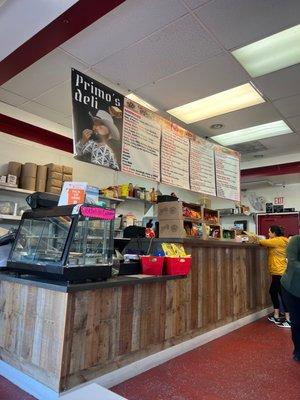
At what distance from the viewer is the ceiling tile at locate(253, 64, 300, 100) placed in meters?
3.83

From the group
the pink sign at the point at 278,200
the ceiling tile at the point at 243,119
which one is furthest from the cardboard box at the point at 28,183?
the pink sign at the point at 278,200

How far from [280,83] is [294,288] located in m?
2.58

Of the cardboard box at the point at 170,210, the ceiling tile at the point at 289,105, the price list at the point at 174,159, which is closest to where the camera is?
the price list at the point at 174,159

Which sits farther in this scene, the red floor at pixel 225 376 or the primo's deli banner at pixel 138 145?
the primo's deli banner at pixel 138 145

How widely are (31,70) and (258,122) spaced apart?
11.8 ft

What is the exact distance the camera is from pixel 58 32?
2842 millimetres

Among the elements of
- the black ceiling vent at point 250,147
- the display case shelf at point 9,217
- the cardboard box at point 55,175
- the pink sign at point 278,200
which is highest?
the black ceiling vent at point 250,147

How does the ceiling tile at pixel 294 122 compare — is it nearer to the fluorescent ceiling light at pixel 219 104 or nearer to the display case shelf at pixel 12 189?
the fluorescent ceiling light at pixel 219 104

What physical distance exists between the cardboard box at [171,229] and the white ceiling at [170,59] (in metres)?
1.84

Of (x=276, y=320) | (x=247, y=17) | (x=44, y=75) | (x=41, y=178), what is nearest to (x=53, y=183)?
(x=41, y=178)

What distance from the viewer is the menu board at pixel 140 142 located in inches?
132

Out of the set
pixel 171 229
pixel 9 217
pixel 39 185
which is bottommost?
pixel 171 229

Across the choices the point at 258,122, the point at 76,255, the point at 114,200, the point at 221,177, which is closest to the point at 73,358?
the point at 76,255

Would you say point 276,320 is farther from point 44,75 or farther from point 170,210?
point 44,75
